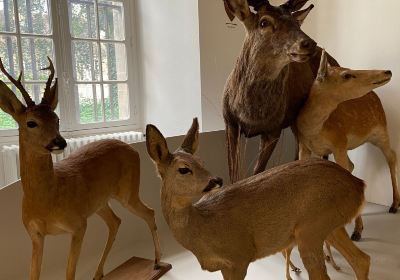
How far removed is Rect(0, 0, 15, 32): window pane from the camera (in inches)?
90.9

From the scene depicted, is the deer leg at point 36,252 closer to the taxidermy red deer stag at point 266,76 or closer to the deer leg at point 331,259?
the taxidermy red deer stag at point 266,76

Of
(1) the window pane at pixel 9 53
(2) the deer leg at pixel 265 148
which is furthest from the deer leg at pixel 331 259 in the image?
(1) the window pane at pixel 9 53

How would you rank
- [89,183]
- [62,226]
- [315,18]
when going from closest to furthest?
[62,226] → [89,183] → [315,18]

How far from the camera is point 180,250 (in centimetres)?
157

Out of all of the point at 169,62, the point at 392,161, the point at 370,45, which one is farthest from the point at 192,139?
the point at 169,62

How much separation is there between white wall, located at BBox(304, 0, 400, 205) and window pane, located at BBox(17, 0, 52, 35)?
1670 millimetres

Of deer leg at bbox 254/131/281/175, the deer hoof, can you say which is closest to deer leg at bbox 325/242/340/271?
the deer hoof

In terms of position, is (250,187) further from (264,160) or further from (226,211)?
(264,160)

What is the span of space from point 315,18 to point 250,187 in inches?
61.6

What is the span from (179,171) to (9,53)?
2.01 m

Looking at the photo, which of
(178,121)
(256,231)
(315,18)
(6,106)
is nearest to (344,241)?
(256,231)

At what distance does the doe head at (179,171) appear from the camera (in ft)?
2.67

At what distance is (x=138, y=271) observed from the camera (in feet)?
4.52

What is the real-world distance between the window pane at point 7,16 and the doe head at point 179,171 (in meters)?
1.96
